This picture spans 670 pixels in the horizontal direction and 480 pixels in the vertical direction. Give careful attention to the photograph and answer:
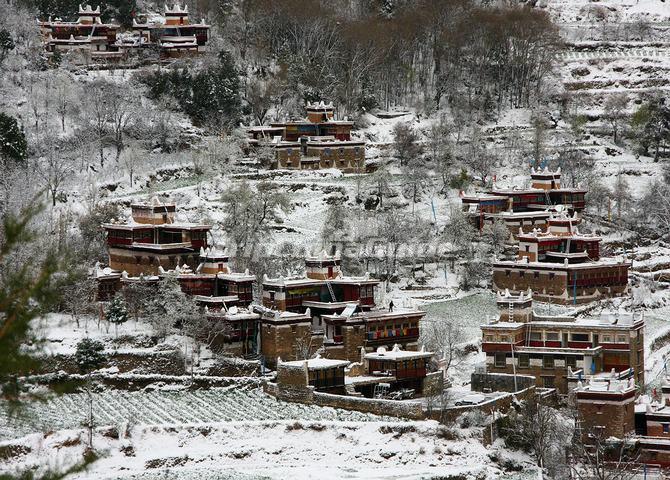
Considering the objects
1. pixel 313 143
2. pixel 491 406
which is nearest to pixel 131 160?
pixel 313 143

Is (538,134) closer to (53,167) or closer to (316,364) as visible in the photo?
(53,167)

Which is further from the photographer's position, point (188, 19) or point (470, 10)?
point (470, 10)

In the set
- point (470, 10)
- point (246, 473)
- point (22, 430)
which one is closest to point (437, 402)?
point (246, 473)

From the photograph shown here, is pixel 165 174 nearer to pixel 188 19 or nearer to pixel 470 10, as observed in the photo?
pixel 188 19

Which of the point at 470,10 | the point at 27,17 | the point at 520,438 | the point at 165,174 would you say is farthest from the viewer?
the point at 470,10

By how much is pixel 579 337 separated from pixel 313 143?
2569 cm

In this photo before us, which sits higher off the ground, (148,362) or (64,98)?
(64,98)

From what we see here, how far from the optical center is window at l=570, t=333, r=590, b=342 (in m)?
52.2

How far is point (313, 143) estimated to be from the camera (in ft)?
244

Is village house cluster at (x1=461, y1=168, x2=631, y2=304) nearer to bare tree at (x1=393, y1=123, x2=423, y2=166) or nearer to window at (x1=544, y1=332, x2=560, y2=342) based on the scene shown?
bare tree at (x1=393, y1=123, x2=423, y2=166)

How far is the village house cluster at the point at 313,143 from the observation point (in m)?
74.3

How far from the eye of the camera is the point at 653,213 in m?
72.8

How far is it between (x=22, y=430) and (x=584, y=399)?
677 inches

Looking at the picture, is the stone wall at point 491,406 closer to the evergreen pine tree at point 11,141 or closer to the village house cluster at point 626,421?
the village house cluster at point 626,421
